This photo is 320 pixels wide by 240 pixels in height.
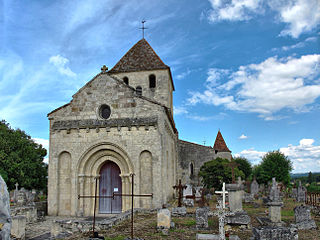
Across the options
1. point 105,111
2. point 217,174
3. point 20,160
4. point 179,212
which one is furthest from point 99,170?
point 20,160

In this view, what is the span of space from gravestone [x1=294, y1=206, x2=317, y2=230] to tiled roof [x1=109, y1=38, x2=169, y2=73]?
15.1m

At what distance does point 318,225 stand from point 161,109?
29.6 feet

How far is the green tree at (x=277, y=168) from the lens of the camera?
3800 cm

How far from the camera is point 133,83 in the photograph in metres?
22.7

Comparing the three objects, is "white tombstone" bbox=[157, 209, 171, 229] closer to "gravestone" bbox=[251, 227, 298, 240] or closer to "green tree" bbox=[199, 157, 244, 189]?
"gravestone" bbox=[251, 227, 298, 240]

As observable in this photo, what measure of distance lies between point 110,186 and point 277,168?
29.3 meters

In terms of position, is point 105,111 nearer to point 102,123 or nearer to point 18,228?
point 102,123

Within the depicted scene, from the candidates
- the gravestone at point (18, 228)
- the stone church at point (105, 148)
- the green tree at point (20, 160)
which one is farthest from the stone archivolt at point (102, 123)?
the green tree at point (20, 160)

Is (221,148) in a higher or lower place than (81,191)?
higher

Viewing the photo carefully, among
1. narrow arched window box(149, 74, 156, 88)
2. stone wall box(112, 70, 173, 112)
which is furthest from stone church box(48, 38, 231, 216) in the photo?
narrow arched window box(149, 74, 156, 88)

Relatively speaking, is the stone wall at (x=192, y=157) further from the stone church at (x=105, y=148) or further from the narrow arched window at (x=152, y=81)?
the stone church at (x=105, y=148)

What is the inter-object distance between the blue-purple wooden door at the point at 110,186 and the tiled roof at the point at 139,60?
9.56m

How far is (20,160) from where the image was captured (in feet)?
87.7

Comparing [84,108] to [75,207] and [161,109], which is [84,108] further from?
[75,207]
